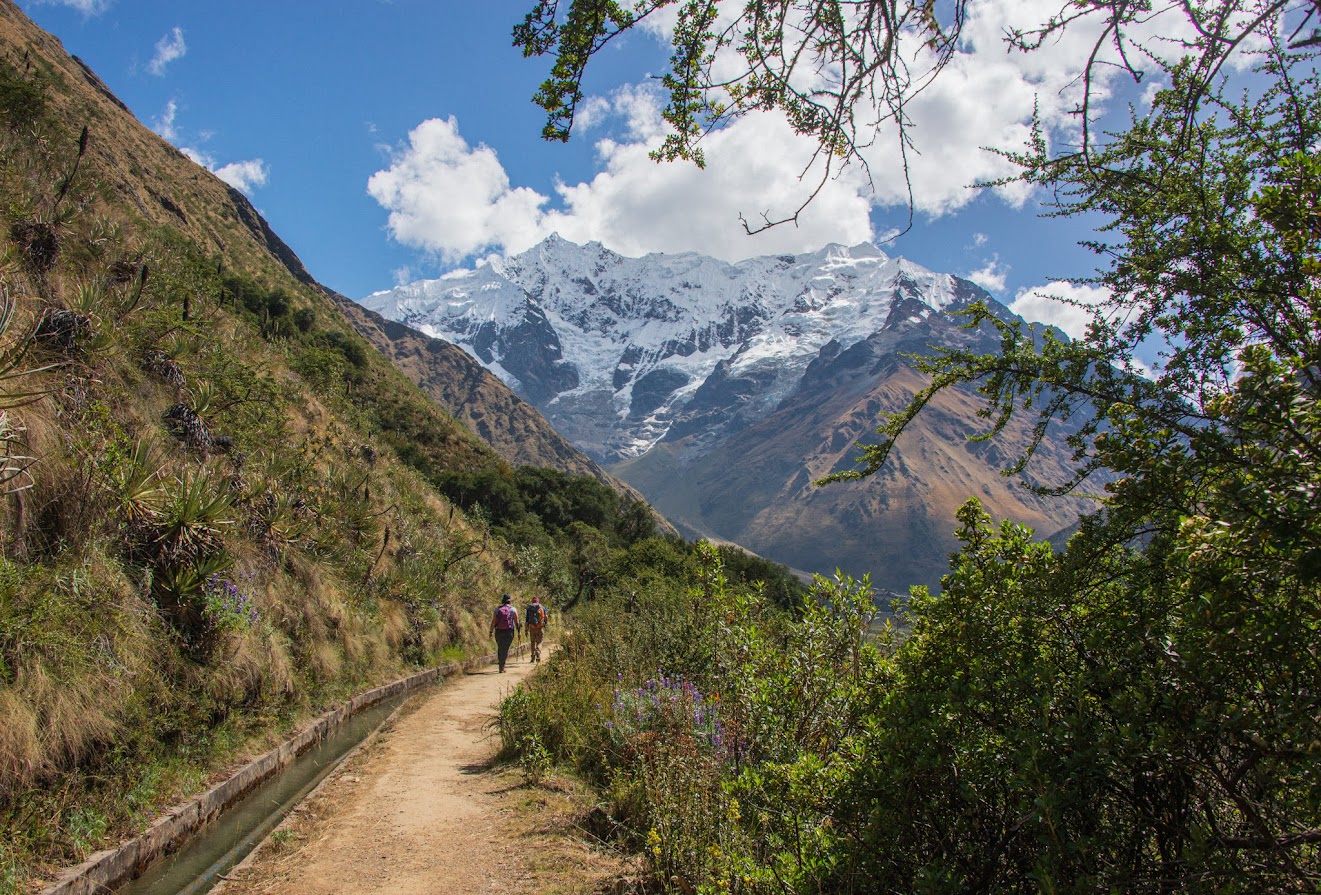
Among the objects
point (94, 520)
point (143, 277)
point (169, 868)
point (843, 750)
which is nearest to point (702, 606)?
point (843, 750)

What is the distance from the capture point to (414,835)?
195 inches

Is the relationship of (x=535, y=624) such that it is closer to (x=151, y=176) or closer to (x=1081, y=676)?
(x=1081, y=676)

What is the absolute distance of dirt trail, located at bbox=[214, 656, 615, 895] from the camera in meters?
4.15

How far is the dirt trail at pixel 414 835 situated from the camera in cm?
415

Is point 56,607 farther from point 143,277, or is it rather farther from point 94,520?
point 143,277

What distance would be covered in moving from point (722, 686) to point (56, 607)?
487 centimetres

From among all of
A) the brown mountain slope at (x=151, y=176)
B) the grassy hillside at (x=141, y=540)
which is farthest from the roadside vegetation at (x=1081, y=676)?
the brown mountain slope at (x=151, y=176)

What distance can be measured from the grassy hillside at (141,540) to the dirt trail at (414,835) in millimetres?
1042

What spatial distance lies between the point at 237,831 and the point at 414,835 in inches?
58.7

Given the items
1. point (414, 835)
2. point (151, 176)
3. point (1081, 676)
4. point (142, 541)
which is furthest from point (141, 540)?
point (151, 176)

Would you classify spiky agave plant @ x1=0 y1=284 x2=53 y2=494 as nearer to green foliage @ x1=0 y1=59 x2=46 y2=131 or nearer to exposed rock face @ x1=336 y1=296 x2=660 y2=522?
green foliage @ x1=0 y1=59 x2=46 y2=131

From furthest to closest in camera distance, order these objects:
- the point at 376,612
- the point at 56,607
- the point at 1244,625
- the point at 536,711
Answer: the point at 376,612 < the point at 536,711 < the point at 56,607 < the point at 1244,625

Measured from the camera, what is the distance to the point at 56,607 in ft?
16.3

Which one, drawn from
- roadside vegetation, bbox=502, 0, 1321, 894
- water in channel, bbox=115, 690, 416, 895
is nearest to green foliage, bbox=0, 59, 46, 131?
water in channel, bbox=115, 690, 416, 895
